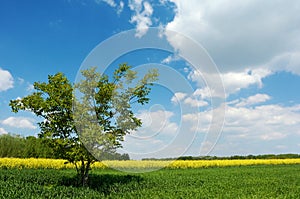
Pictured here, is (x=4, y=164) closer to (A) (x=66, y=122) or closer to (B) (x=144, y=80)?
(A) (x=66, y=122)

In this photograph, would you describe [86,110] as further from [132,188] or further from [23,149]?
[23,149]

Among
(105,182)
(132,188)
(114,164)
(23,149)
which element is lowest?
(132,188)

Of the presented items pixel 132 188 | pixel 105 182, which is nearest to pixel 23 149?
pixel 105 182

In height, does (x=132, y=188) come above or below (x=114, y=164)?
below

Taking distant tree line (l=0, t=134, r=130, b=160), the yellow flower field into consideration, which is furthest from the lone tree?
distant tree line (l=0, t=134, r=130, b=160)

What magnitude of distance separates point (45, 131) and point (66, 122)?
1.04 m

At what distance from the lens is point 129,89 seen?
50.6 feet

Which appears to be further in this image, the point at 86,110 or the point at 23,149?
the point at 23,149

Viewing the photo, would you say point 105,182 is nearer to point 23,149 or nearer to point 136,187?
point 136,187

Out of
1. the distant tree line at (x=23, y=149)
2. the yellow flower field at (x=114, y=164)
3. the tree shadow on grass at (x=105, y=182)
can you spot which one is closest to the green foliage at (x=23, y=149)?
the distant tree line at (x=23, y=149)

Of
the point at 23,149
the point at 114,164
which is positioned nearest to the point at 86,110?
Result: the point at 114,164

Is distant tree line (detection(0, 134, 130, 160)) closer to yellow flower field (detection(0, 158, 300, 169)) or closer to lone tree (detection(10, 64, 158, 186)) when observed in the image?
yellow flower field (detection(0, 158, 300, 169))

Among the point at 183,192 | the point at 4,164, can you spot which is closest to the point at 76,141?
the point at 183,192

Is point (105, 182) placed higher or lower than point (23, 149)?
lower
